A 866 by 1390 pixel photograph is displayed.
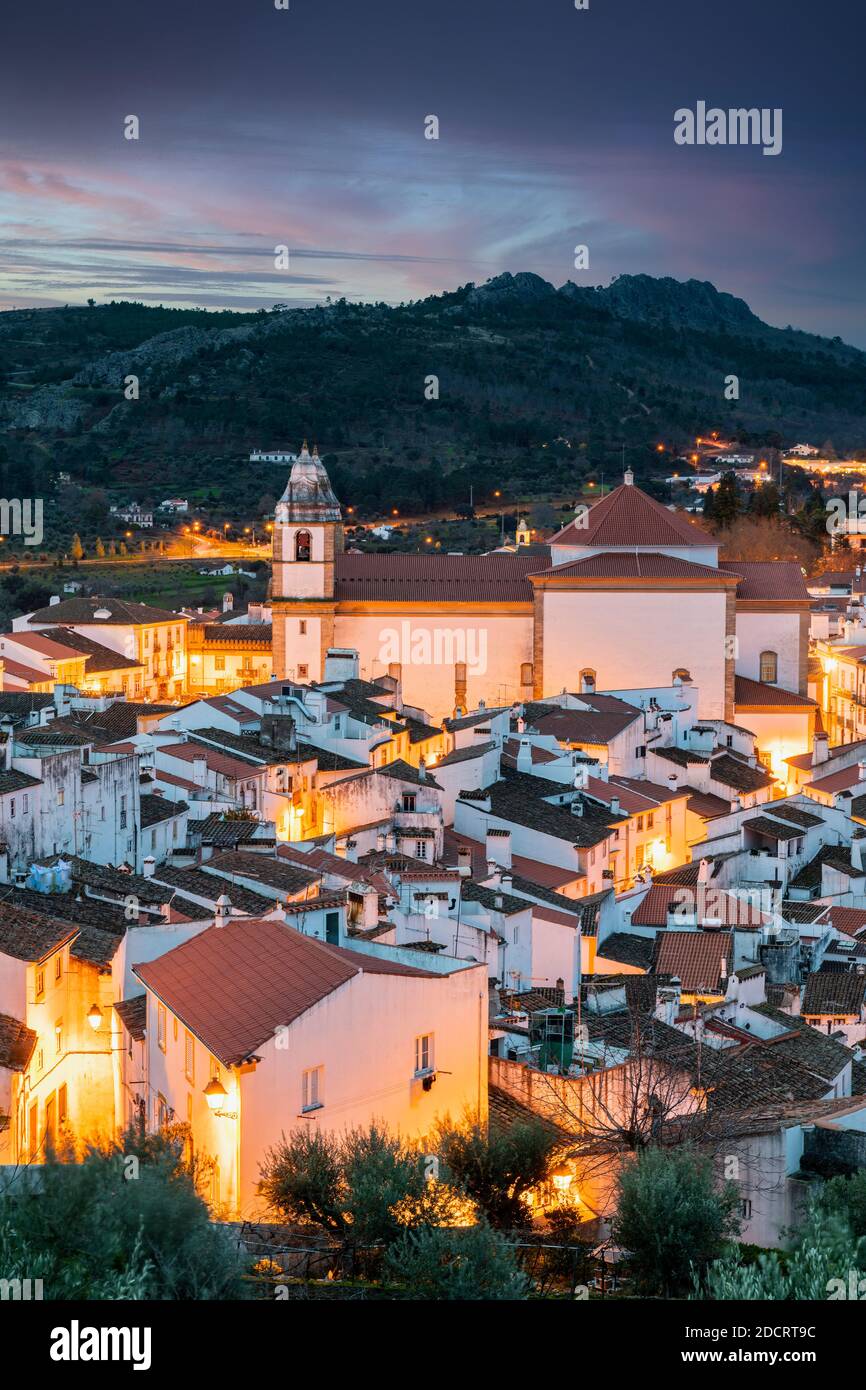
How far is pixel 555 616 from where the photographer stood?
39.2m

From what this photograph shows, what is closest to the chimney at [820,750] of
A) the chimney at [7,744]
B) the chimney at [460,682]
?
the chimney at [460,682]

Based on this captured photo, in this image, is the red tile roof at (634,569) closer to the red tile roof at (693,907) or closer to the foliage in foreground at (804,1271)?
the red tile roof at (693,907)

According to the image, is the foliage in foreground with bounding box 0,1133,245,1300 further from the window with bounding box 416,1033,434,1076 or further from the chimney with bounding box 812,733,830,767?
the chimney with bounding box 812,733,830,767

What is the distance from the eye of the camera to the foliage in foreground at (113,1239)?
30.1 ft

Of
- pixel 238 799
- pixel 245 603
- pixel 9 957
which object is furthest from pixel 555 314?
pixel 9 957

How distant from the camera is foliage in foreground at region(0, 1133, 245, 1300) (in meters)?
9.18

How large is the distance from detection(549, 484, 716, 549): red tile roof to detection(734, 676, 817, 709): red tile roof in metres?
2.95

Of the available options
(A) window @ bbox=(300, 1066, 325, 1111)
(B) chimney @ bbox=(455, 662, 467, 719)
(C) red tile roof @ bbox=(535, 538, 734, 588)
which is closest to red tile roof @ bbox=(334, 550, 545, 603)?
(C) red tile roof @ bbox=(535, 538, 734, 588)

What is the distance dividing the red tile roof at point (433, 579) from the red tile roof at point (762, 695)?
441 centimetres

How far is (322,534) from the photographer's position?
39812mm

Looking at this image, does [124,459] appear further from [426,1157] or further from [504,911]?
[426,1157]

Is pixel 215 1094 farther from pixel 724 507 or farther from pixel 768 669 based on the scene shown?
pixel 724 507

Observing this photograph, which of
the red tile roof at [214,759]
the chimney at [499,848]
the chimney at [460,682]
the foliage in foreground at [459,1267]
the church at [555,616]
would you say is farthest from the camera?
the chimney at [460,682]
